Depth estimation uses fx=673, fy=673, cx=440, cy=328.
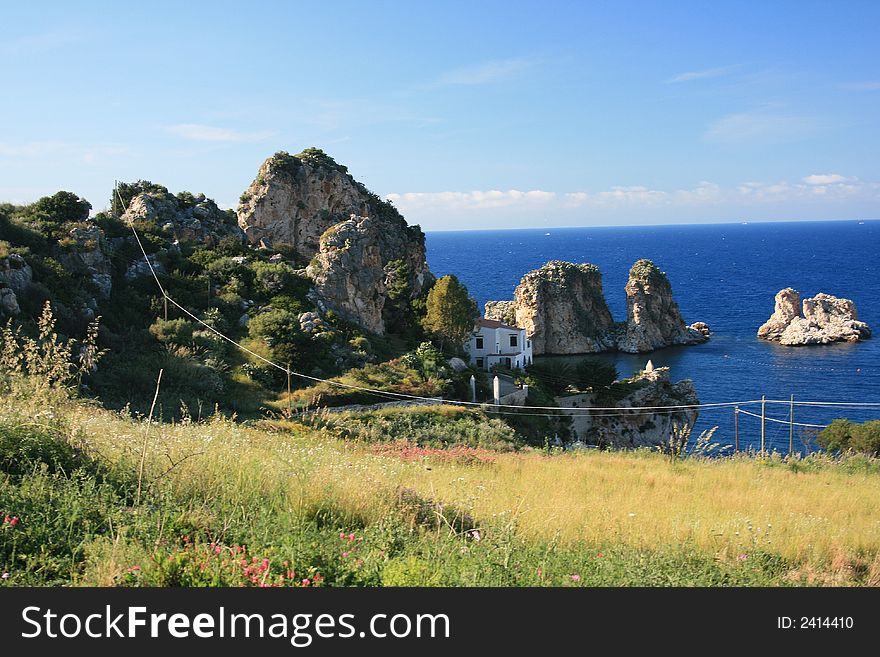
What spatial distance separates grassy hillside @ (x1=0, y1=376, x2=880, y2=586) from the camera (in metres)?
5.32

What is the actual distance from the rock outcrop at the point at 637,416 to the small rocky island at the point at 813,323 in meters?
51.2

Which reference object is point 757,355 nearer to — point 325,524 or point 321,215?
point 321,215

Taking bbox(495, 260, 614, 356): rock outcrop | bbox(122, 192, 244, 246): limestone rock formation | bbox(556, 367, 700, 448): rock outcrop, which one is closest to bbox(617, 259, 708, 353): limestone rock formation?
bbox(495, 260, 614, 356): rock outcrop

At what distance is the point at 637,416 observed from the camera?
4688 cm

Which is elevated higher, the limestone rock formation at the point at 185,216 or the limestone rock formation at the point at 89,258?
the limestone rock formation at the point at 185,216

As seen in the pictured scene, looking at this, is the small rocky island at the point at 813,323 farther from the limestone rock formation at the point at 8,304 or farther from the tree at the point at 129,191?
the limestone rock formation at the point at 8,304

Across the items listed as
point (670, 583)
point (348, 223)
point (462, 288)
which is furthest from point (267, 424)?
point (462, 288)

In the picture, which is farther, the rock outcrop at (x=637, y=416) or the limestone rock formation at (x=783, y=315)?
the limestone rock formation at (x=783, y=315)

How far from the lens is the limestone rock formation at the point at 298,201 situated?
5550 cm

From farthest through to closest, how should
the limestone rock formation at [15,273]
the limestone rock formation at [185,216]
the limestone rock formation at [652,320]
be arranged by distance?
the limestone rock formation at [652,320]
the limestone rock formation at [185,216]
the limestone rock formation at [15,273]

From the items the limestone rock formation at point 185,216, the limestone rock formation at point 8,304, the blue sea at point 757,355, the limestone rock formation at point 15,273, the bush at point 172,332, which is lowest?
the blue sea at point 757,355

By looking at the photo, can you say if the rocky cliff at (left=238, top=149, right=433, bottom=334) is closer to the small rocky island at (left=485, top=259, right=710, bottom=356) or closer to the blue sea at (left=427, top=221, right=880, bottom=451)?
the blue sea at (left=427, top=221, right=880, bottom=451)

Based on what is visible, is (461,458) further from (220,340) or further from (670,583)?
(220,340)

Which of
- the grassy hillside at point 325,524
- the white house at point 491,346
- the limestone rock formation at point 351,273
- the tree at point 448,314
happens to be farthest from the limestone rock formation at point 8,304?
the white house at point 491,346
